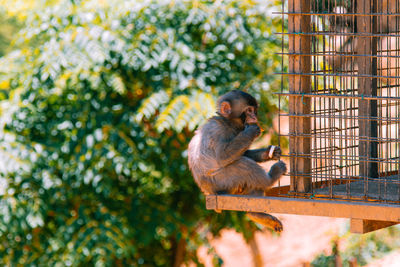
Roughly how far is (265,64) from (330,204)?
159 inches

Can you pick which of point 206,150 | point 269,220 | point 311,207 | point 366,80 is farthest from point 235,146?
point 366,80

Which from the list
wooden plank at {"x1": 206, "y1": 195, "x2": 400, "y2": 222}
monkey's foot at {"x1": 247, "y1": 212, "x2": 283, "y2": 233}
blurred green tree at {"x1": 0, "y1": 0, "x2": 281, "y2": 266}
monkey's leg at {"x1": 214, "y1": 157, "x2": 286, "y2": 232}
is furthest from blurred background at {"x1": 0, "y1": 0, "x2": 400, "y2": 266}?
wooden plank at {"x1": 206, "y1": 195, "x2": 400, "y2": 222}

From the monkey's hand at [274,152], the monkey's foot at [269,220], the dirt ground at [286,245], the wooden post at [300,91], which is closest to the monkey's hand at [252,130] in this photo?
the monkey's hand at [274,152]

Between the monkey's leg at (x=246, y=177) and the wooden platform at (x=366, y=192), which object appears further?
the monkey's leg at (x=246, y=177)

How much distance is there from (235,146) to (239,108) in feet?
1.43

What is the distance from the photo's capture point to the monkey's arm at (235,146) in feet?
14.8

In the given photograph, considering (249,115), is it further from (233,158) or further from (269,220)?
(269,220)

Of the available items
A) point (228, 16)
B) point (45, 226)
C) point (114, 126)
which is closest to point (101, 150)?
point (114, 126)

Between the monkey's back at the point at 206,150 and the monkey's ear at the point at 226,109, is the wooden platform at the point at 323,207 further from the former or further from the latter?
the monkey's ear at the point at 226,109

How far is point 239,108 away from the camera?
4.87 m

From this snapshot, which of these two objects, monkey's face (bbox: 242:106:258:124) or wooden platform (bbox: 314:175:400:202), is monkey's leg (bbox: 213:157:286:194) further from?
wooden platform (bbox: 314:175:400:202)

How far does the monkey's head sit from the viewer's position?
4.85 meters

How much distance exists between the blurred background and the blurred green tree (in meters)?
0.01

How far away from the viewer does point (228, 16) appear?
24.1 feet
